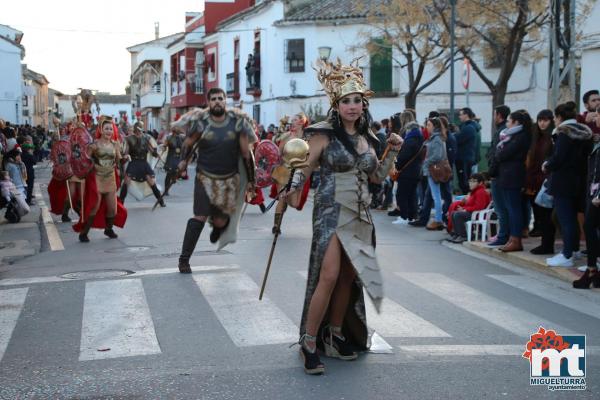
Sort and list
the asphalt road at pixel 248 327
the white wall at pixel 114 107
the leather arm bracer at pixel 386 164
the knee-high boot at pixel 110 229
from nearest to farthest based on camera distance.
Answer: the asphalt road at pixel 248 327, the leather arm bracer at pixel 386 164, the knee-high boot at pixel 110 229, the white wall at pixel 114 107

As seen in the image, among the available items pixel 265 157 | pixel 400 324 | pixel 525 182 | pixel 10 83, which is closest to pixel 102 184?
pixel 265 157

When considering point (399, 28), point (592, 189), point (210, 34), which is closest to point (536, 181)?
point (592, 189)

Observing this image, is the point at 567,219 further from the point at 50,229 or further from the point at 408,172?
the point at 50,229

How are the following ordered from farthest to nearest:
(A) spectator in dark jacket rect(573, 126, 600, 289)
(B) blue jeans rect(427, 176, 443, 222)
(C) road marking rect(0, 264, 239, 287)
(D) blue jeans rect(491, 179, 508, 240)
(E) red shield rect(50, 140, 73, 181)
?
(E) red shield rect(50, 140, 73, 181) → (B) blue jeans rect(427, 176, 443, 222) → (D) blue jeans rect(491, 179, 508, 240) → (C) road marking rect(0, 264, 239, 287) → (A) spectator in dark jacket rect(573, 126, 600, 289)

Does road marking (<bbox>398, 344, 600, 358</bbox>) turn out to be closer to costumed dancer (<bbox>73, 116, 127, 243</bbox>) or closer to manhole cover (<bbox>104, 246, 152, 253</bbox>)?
manhole cover (<bbox>104, 246, 152, 253</bbox>)

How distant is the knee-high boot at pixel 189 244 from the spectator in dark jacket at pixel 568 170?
3836 mm

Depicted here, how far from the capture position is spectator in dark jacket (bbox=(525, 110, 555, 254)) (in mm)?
10641

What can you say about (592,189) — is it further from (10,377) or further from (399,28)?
(399,28)

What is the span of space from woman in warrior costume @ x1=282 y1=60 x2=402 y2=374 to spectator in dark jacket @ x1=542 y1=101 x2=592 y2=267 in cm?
408

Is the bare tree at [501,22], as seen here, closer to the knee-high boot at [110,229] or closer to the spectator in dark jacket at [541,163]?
the spectator in dark jacket at [541,163]

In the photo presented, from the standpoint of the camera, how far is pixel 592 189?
865 cm

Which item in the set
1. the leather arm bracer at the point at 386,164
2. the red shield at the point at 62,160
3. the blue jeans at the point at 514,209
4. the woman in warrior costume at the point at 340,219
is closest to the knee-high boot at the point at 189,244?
the woman in warrior costume at the point at 340,219

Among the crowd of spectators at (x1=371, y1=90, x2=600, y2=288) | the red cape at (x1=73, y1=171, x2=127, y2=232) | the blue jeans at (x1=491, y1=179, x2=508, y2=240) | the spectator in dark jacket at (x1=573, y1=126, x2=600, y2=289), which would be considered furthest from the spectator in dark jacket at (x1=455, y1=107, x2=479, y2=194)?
the spectator in dark jacket at (x1=573, y1=126, x2=600, y2=289)

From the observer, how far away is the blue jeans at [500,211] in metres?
11.2
